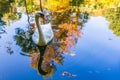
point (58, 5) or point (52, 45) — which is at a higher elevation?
point (58, 5)

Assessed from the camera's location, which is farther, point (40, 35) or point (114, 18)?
point (114, 18)

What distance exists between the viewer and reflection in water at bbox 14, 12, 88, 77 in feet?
38.7

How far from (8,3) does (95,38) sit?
1235 cm

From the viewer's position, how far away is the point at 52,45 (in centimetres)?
1355

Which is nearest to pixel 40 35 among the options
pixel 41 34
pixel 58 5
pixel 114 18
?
pixel 41 34

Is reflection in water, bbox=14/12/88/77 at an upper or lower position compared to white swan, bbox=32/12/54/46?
lower

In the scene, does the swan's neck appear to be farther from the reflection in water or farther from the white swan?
the reflection in water

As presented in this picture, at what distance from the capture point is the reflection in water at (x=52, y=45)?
11.8 metres

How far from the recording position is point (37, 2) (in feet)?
82.7

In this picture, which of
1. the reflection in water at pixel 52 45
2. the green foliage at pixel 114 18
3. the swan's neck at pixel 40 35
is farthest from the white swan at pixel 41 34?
the green foliage at pixel 114 18

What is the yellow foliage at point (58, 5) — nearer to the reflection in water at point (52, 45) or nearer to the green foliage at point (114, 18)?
the green foliage at point (114, 18)

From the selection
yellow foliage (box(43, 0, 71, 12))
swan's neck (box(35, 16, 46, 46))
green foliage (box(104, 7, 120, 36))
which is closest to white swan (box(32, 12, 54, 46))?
swan's neck (box(35, 16, 46, 46))

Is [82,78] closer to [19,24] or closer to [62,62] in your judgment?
[62,62]

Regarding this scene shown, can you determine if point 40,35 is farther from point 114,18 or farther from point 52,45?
point 114,18
